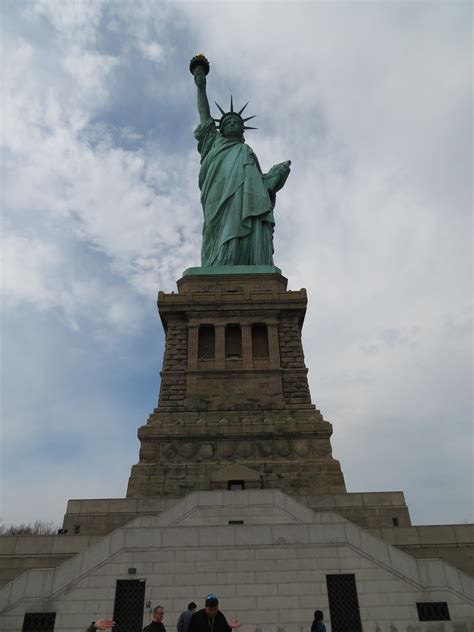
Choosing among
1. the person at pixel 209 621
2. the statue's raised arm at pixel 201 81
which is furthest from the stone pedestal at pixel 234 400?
the statue's raised arm at pixel 201 81

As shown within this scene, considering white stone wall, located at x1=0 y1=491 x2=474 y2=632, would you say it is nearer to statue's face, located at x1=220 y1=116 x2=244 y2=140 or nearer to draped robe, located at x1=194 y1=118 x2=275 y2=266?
draped robe, located at x1=194 y1=118 x2=275 y2=266

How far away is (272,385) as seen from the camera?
68.6ft

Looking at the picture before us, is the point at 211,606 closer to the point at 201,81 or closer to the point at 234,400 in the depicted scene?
the point at 234,400

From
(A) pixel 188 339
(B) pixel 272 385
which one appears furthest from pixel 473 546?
(A) pixel 188 339

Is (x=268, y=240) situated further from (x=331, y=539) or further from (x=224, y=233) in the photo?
(x=331, y=539)

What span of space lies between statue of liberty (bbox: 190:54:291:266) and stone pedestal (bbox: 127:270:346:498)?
2.56 m

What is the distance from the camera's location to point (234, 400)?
67.3ft

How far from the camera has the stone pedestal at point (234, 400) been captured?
58.1 ft

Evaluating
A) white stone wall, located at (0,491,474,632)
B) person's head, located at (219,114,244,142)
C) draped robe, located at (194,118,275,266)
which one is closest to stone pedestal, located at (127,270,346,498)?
draped robe, located at (194,118,275,266)

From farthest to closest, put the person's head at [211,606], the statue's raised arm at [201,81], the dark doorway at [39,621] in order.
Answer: the statue's raised arm at [201,81], the dark doorway at [39,621], the person's head at [211,606]

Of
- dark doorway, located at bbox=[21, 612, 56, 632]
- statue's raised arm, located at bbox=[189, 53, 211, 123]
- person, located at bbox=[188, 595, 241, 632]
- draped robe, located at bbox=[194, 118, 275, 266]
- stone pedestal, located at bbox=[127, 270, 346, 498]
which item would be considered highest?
statue's raised arm, located at bbox=[189, 53, 211, 123]

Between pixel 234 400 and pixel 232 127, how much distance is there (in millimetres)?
19511

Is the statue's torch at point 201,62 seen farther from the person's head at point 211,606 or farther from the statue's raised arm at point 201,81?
the person's head at point 211,606

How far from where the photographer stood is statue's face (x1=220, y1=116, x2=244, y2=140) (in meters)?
32.6
